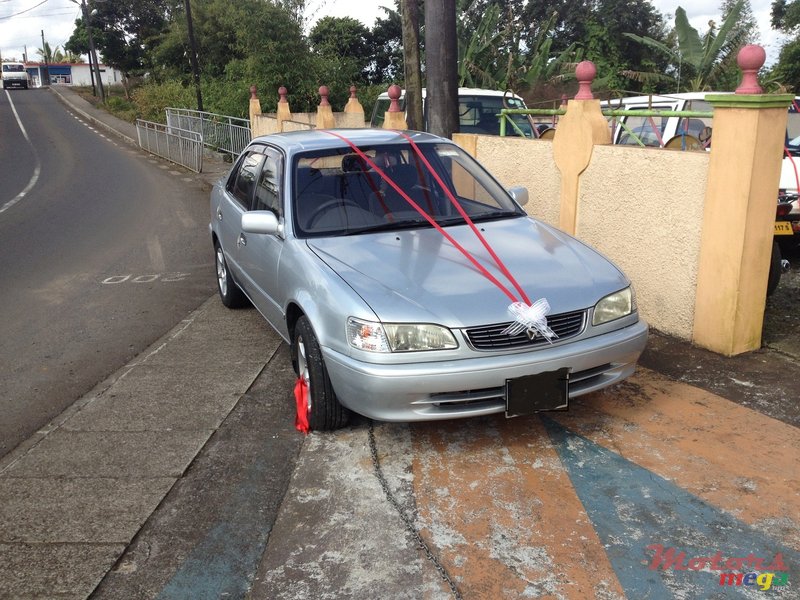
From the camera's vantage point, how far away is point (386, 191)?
5.32 meters

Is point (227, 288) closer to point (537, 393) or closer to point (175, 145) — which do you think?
A: point (537, 393)

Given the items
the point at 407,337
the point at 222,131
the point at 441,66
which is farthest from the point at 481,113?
the point at 222,131

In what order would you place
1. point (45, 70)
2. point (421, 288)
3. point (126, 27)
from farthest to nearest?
point (45, 70) < point (126, 27) < point (421, 288)

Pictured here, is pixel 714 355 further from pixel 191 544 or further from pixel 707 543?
pixel 191 544

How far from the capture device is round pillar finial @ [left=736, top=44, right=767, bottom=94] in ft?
16.7

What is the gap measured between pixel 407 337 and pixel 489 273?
681 millimetres

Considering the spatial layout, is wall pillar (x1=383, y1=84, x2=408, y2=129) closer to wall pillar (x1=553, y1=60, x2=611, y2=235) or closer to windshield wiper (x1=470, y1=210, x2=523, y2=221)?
wall pillar (x1=553, y1=60, x2=611, y2=235)

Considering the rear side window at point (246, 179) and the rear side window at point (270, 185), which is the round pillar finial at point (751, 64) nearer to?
the rear side window at point (270, 185)

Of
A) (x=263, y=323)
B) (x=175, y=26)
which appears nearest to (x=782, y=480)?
(x=263, y=323)

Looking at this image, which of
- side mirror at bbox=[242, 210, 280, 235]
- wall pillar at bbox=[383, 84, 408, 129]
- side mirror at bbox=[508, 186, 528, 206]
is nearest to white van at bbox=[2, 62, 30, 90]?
wall pillar at bbox=[383, 84, 408, 129]

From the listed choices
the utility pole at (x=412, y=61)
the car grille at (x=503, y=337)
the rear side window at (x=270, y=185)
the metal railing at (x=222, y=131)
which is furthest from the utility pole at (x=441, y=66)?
the metal railing at (x=222, y=131)

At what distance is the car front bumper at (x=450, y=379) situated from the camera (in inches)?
154

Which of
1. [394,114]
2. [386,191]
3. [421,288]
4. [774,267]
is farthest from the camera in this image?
[394,114]

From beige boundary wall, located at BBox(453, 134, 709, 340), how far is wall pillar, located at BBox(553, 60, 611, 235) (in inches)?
3.1
